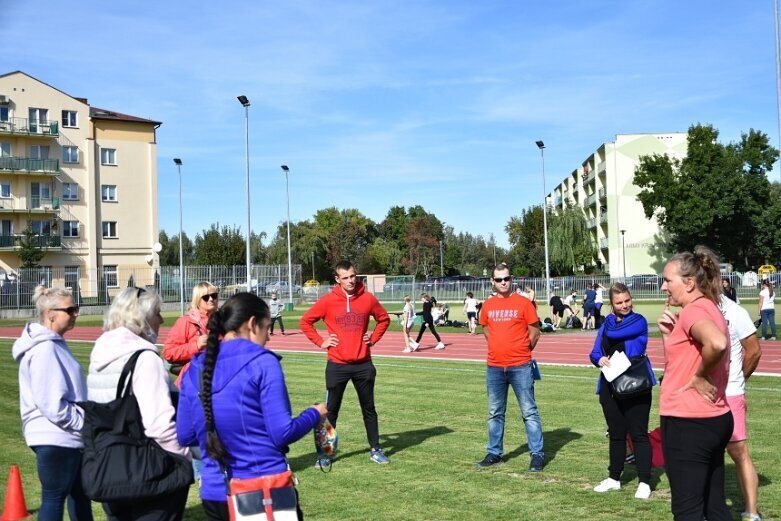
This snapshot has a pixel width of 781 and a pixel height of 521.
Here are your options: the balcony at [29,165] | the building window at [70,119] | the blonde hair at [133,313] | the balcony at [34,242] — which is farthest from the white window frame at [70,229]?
the blonde hair at [133,313]

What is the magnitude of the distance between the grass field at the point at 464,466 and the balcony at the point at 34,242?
5191 cm

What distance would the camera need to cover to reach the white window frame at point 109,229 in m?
67.8

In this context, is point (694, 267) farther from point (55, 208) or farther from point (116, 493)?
point (55, 208)

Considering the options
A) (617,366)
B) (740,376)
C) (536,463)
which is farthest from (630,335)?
(536,463)

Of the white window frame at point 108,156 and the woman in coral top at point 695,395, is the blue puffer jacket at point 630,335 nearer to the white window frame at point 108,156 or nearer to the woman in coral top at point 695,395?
the woman in coral top at point 695,395

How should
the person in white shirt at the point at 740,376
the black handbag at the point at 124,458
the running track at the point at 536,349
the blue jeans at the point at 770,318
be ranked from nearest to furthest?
the black handbag at the point at 124,458
the person in white shirt at the point at 740,376
the running track at the point at 536,349
the blue jeans at the point at 770,318

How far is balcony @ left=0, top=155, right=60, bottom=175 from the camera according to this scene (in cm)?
6259

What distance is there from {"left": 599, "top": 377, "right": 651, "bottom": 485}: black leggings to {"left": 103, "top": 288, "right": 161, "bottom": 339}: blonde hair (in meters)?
4.38

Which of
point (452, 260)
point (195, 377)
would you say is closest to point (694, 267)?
point (195, 377)

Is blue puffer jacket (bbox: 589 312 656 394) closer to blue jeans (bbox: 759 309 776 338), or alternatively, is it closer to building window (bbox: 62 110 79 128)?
blue jeans (bbox: 759 309 776 338)

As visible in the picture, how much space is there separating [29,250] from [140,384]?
61.3m

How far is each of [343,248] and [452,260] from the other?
92.4 ft

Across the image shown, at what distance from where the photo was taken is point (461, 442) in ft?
32.6

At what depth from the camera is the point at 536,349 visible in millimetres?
23984
